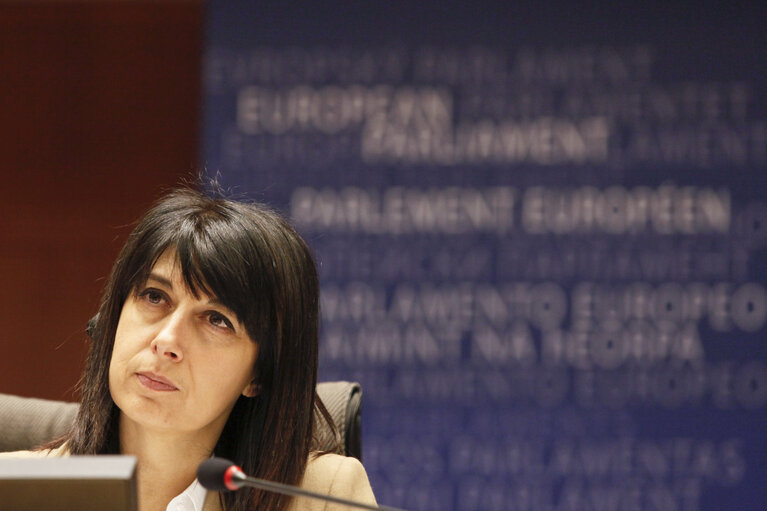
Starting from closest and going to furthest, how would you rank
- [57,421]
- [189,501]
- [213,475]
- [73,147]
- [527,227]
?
[213,475], [189,501], [57,421], [527,227], [73,147]

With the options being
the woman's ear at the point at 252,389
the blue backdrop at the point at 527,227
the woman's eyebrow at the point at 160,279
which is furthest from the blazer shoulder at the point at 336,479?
the blue backdrop at the point at 527,227

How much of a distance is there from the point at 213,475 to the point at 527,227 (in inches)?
89.1

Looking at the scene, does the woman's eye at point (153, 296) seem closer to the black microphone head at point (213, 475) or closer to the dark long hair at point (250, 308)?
the dark long hair at point (250, 308)

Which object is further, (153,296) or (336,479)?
(336,479)

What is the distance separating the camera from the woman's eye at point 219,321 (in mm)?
1553

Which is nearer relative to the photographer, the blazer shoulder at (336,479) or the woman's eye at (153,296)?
the woman's eye at (153,296)

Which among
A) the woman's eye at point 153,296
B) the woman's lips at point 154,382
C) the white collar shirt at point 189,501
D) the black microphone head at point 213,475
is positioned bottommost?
the white collar shirt at point 189,501

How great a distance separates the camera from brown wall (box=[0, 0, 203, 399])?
407 cm

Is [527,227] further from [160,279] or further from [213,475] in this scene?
[213,475]

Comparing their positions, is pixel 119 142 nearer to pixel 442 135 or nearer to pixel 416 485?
pixel 442 135

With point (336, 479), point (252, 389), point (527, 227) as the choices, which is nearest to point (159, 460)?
point (252, 389)

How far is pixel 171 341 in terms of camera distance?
1.48 m

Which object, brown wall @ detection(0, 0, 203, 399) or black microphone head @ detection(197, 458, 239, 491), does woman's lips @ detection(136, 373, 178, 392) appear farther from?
brown wall @ detection(0, 0, 203, 399)

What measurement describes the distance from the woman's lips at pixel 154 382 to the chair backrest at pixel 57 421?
0.41 m
